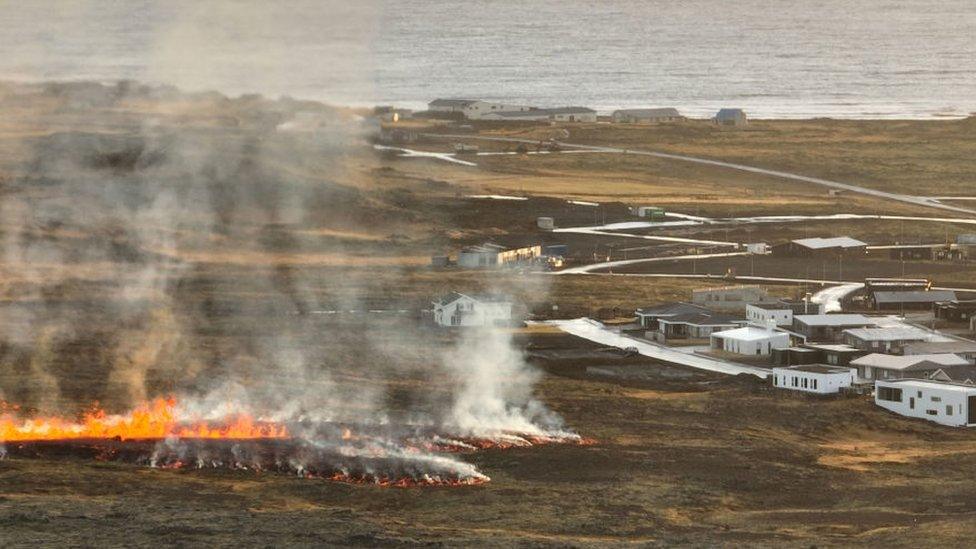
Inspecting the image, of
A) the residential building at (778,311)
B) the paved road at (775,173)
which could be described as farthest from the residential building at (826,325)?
the paved road at (775,173)

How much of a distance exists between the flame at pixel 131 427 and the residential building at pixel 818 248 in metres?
61.2

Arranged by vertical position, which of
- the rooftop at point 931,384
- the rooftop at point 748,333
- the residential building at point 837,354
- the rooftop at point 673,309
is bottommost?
the rooftop at point 931,384

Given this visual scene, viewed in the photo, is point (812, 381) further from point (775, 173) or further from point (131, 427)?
point (775, 173)

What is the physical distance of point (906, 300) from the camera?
105000 mm

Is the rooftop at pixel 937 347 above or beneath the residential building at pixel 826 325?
beneath

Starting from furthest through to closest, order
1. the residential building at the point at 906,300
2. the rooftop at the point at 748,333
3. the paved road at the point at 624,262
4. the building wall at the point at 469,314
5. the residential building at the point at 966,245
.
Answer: the residential building at the point at 966,245, the paved road at the point at 624,262, the residential building at the point at 906,300, the building wall at the point at 469,314, the rooftop at the point at 748,333

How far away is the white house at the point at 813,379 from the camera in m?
83.1

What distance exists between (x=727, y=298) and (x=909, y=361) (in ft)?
71.2

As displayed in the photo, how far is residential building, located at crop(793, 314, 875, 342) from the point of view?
95.6 meters

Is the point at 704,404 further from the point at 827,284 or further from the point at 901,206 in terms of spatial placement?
the point at 901,206

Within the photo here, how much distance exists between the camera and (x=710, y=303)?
347ft

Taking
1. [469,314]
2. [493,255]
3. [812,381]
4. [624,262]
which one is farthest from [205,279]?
[812,381]

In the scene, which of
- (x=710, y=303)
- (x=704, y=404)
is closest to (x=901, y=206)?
(x=710, y=303)

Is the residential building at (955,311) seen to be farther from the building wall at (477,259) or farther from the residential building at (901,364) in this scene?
the building wall at (477,259)
